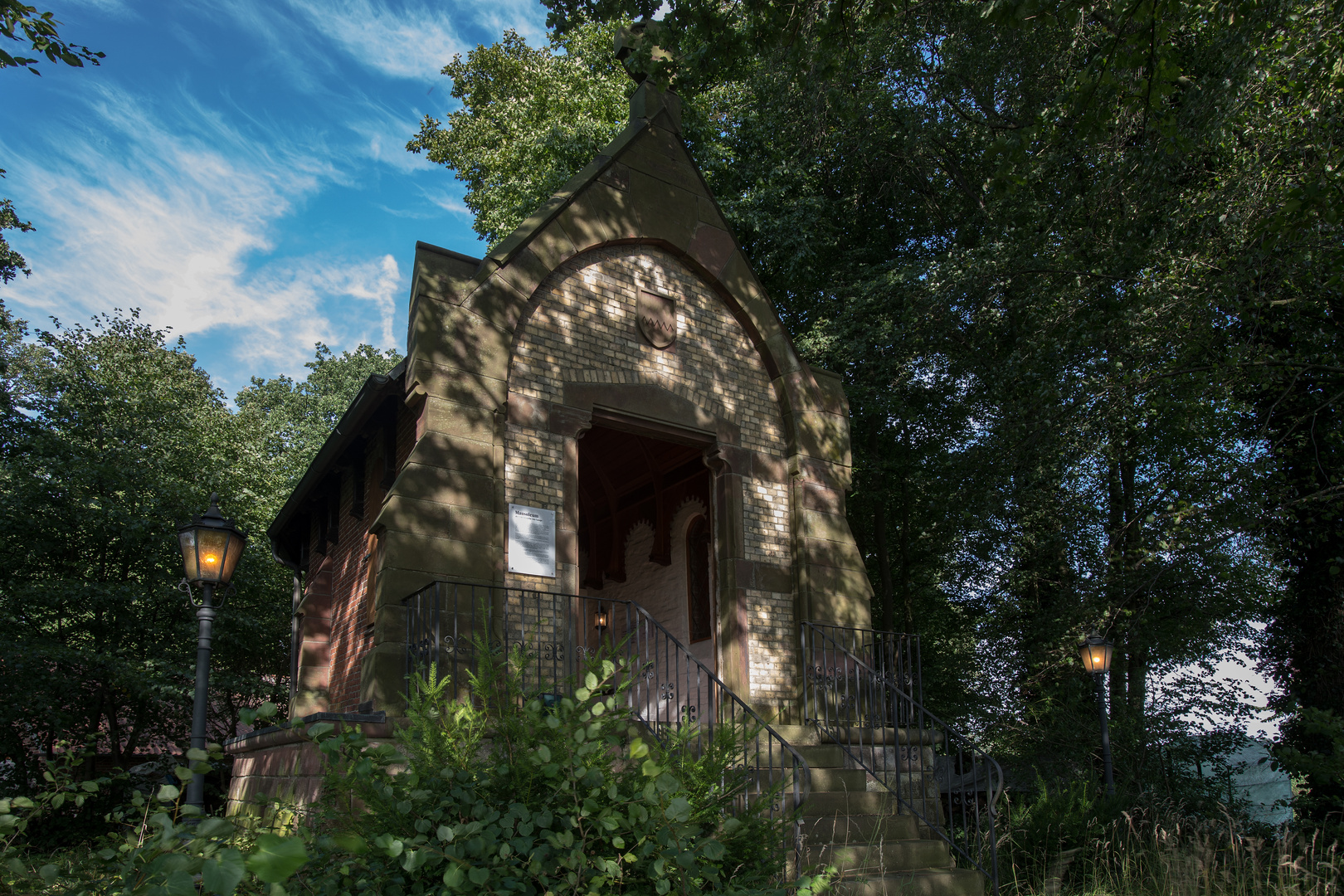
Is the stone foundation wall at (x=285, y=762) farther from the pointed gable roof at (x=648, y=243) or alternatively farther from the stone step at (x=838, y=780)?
the stone step at (x=838, y=780)

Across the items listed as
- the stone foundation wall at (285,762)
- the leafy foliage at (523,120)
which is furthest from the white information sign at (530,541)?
the leafy foliage at (523,120)

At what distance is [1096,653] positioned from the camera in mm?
12719

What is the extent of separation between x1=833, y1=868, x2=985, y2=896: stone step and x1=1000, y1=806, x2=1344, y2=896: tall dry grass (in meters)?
0.78

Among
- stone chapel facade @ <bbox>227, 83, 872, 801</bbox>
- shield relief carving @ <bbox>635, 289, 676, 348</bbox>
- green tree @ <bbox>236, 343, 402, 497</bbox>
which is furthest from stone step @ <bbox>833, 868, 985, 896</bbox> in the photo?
green tree @ <bbox>236, 343, 402, 497</bbox>

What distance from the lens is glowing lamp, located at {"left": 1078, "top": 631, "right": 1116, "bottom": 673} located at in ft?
41.6

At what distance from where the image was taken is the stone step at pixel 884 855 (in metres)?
6.12

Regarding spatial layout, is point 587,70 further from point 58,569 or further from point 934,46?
point 58,569

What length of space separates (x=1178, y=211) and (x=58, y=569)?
60.7 feet

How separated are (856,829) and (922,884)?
66 cm

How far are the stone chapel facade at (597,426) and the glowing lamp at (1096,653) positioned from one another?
4.75 metres

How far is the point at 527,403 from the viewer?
8.30 metres

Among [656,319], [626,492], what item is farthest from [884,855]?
[626,492]

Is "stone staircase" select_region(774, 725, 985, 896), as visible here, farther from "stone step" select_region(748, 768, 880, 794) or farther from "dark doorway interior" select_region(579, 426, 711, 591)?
"dark doorway interior" select_region(579, 426, 711, 591)

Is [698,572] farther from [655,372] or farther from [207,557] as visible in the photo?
[207,557]
